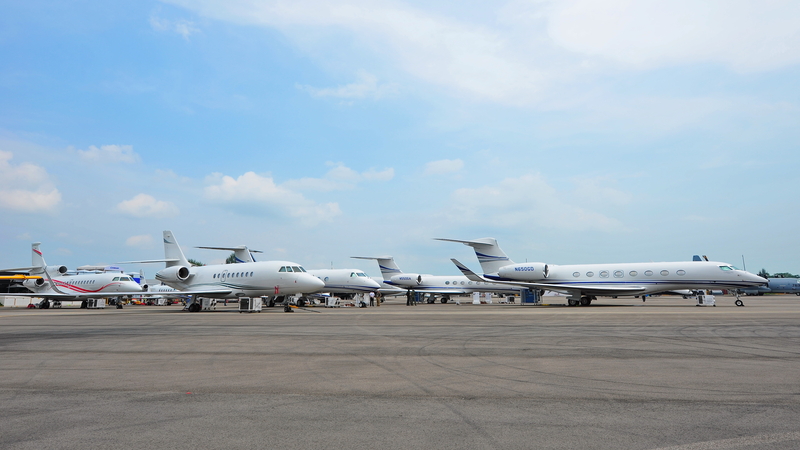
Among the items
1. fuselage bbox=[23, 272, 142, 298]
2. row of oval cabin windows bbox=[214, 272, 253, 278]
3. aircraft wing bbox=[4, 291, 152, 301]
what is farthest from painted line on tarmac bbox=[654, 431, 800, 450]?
fuselage bbox=[23, 272, 142, 298]

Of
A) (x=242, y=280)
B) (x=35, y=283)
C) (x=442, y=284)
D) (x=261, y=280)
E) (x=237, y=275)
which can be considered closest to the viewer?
(x=261, y=280)

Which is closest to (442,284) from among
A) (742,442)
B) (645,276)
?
(645,276)

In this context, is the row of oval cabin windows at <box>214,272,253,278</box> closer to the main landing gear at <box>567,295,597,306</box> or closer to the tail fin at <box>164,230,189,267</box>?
the tail fin at <box>164,230,189,267</box>

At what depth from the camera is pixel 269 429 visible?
427 cm

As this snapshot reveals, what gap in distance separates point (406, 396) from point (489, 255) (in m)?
40.6

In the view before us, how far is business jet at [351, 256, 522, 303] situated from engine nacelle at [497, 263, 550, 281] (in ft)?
44.6

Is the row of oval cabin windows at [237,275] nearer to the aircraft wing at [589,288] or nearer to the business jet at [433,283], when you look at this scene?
the aircraft wing at [589,288]

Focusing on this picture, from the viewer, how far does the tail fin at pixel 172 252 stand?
122ft

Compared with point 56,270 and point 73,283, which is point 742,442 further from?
point 56,270

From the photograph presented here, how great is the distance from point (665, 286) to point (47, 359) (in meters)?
36.3

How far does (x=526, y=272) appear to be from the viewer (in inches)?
1634

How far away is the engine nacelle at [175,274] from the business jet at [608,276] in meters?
22.7

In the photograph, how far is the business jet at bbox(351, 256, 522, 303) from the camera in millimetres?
58094

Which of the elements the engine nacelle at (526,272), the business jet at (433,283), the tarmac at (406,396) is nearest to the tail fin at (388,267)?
the business jet at (433,283)
